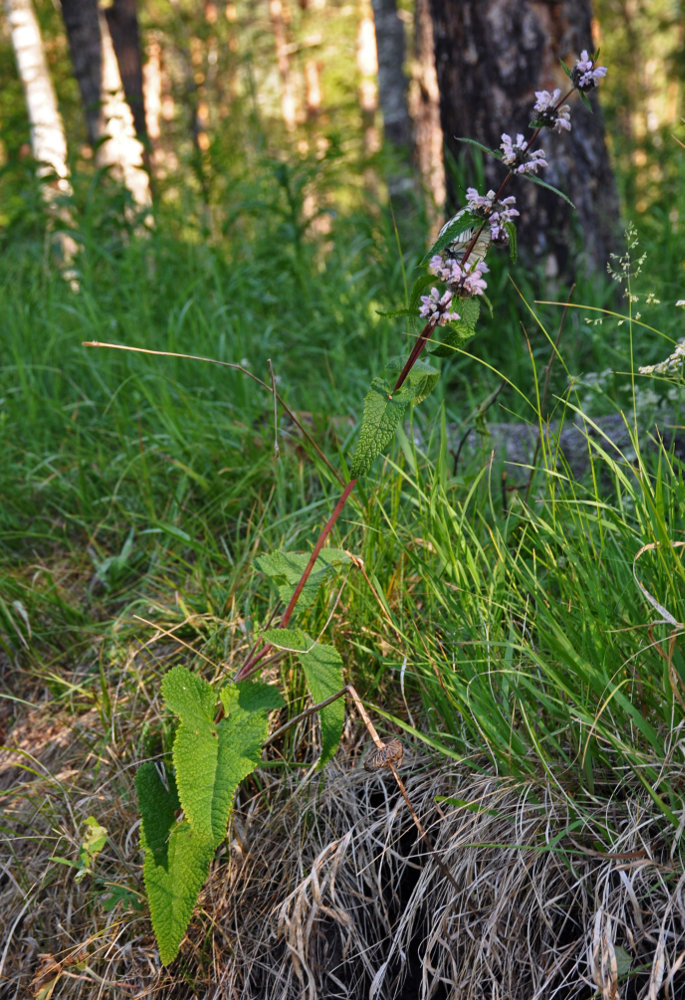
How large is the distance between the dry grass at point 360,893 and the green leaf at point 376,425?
583 millimetres

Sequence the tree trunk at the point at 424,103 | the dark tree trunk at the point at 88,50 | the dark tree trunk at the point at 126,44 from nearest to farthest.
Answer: the tree trunk at the point at 424,103 < the dark tree trunk at the point at 88,50 < the dark tree trunk at the point at 126,44

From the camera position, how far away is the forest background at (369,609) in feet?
4.19

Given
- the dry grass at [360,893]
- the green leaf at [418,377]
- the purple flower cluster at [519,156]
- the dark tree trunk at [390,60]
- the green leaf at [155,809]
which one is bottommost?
the dry grass at [360,893]

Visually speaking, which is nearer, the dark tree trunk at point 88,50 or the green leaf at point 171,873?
the green leaf at point 171,873

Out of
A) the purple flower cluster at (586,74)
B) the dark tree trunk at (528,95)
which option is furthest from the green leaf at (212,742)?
the dark tree trunk at (528,95)

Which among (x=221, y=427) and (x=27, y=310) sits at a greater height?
(x=27, y=310)

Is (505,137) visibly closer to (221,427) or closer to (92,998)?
(221,427)

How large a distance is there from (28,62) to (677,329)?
6.86m

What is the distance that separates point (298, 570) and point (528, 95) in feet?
7.65

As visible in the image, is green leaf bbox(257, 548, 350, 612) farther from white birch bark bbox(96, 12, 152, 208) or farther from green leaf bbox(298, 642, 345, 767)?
white birch bark bbox(96, 12, 152, 208)

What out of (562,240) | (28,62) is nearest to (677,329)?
(562,240)

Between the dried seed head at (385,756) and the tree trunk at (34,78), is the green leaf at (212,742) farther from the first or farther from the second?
the tree trunk at (34,78)

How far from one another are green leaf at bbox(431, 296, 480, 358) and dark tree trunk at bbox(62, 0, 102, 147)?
6.44 meters

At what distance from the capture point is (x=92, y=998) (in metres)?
1.42
